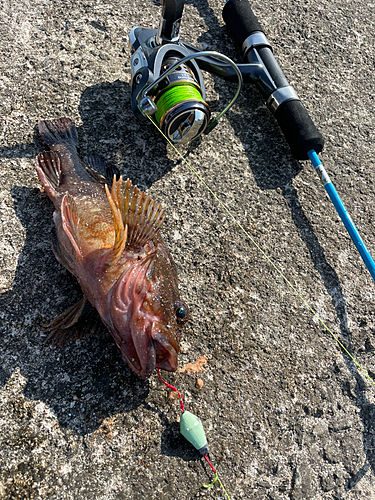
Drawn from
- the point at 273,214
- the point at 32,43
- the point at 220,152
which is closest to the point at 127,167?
the point at 220,152

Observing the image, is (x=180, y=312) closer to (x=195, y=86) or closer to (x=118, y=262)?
(x=118, y=262)

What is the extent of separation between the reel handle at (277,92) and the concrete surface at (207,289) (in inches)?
6.5

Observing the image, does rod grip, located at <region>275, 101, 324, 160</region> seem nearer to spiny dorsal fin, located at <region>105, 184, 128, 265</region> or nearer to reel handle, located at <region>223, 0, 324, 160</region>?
reel handle, located at <region>223, 0, 324, 160</region>

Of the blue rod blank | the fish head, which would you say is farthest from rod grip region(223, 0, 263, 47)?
the fish head

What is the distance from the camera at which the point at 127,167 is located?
268cm

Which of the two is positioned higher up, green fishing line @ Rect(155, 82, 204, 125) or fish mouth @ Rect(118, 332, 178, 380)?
green fishing line @ Rect(155, 82, 204, 125)

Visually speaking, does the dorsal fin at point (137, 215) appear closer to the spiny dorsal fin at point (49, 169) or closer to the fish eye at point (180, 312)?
the fish eye at point (180, 312)

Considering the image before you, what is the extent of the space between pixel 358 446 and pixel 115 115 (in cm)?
260

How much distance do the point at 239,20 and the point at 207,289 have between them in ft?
7.35

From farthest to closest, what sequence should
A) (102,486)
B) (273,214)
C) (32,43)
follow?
(32,43)
(273,214)
(102,486)

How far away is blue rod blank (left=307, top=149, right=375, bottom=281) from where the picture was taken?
2.54 metres

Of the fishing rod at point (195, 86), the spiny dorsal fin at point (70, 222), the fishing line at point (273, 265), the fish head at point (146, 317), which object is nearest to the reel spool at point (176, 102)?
the fishing rod at point (195, 86)

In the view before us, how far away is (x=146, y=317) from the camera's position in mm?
1829

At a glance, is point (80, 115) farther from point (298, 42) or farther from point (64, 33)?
point (298, 42)
